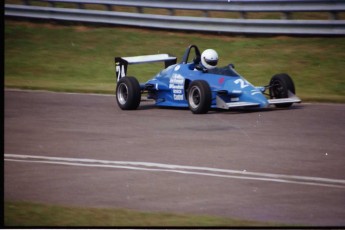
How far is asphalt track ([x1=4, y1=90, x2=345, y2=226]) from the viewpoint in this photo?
8.05 metres

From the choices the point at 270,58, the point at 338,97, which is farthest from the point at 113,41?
the point at 338,97

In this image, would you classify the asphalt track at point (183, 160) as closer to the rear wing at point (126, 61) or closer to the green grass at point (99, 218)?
the green grass at point (99, 218)

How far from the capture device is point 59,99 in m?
15.7

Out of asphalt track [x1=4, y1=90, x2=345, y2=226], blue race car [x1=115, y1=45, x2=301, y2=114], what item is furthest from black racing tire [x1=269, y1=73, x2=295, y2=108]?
asphalt track [x1=4, y1=90, x2=345, y2=226]

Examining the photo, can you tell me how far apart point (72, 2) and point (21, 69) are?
12.4 feet

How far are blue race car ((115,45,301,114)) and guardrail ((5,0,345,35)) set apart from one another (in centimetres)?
227

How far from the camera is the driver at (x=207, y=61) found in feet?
47.5

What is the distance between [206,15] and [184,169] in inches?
440

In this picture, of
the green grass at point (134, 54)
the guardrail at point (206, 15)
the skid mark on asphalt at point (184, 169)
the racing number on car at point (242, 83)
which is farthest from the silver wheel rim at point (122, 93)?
the skid mark on asphalt at point (184, 169)

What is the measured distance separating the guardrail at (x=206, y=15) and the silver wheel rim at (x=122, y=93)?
3.71 metres

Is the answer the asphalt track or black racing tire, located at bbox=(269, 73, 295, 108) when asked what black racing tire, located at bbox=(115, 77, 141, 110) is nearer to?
the asphalt track

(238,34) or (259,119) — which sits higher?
(238,34)

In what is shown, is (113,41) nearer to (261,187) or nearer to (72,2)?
(72,2)

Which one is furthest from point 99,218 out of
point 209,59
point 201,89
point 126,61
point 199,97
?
point 126,61
